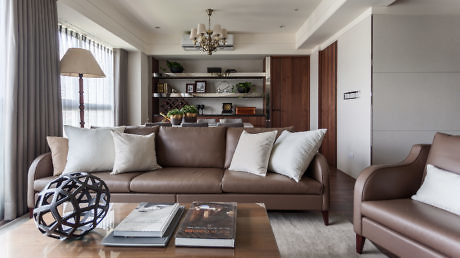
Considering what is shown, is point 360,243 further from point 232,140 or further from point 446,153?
point 232,140

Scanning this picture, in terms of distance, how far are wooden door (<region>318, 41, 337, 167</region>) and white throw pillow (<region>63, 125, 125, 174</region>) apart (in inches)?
157

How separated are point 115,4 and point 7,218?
346cm

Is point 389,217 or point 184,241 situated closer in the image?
point 184,241

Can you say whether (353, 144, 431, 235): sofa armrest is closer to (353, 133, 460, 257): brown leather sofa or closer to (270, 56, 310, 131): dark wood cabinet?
(353, 133, 460, 257): brown leather sofa

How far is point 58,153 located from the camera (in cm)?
258

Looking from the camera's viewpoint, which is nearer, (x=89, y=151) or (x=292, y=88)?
(x=89, y=151)

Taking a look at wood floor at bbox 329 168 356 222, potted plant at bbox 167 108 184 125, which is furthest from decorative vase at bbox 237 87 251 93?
potted plant at bbox 167 108 184 125

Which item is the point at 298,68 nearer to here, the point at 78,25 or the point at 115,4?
the point at 115,4

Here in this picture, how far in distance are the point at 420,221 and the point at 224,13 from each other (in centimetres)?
453

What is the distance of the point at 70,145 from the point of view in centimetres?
256

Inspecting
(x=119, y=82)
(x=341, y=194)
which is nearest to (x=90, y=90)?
(x=119, y=82)

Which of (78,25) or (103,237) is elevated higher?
(78,25)

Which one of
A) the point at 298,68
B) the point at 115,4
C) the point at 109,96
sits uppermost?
the point at 115,4

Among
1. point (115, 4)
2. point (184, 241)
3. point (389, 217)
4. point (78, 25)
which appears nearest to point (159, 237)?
point (184, 241)
